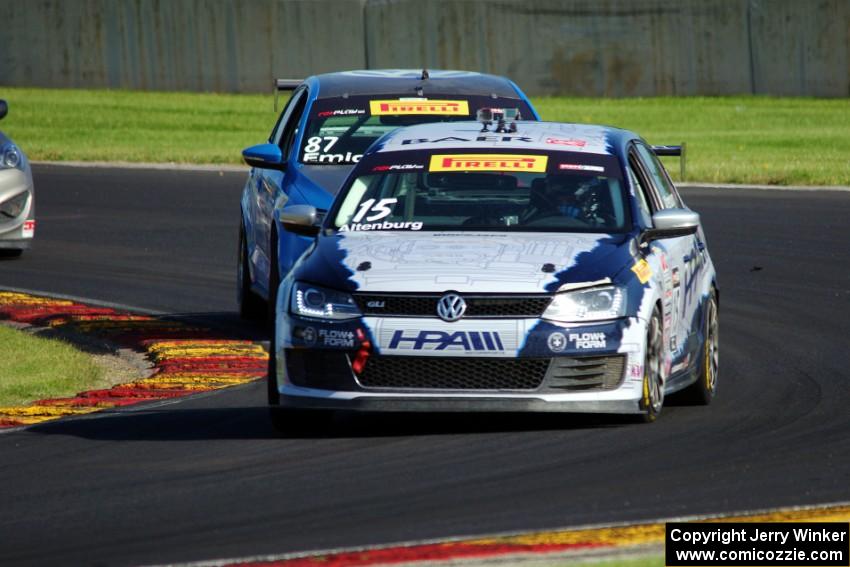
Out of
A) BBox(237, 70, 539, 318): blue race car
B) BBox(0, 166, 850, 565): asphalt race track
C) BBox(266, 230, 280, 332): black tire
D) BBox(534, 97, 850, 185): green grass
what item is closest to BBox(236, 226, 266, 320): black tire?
BBox(237, 70, 539, 318): blue race car

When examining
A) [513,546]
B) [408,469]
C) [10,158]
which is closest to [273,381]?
[408,469]

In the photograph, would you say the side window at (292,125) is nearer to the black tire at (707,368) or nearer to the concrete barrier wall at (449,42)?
the black tire at (707,368)

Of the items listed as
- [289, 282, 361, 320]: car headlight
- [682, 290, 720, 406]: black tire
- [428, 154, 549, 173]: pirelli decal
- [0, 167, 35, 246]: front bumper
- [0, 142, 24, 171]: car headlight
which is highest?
[428, 154, 549, 173]: pirelli decal

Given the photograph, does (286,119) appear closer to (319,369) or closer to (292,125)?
(292,125)

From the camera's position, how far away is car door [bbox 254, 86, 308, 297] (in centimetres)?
1245

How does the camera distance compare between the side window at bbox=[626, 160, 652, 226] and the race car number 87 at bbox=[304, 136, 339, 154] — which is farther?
the race car number 87 at bbox=[304, 136, 339, 154]

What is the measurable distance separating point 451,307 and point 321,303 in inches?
25.1

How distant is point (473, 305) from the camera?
8.41 meters

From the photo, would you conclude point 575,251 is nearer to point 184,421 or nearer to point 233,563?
point 184,421

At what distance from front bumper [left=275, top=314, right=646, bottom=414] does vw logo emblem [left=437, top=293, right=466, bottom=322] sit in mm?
40

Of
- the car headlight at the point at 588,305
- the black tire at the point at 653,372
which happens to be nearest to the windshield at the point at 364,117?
the black tire at the point at 653,372

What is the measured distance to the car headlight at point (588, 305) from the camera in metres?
8.45

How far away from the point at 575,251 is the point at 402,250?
0.79 meters

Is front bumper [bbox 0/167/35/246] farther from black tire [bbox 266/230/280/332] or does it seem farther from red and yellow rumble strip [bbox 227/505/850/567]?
red and yellow rumble strip [bbox 227/505/850/567]
